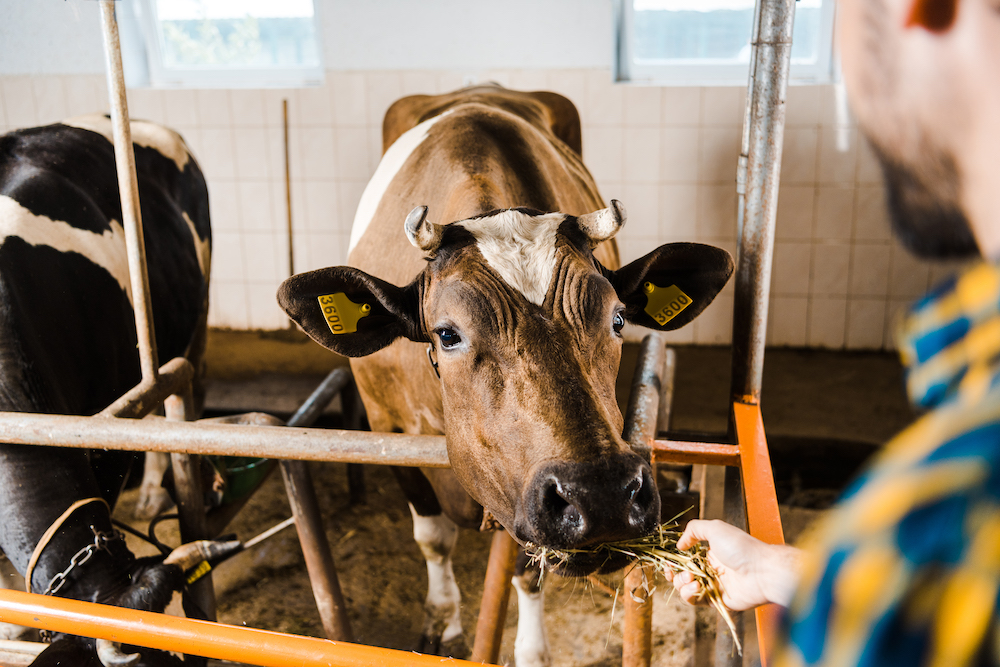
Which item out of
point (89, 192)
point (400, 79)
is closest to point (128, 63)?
point (400, 79)

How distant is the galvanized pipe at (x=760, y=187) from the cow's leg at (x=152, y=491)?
296 centimetres

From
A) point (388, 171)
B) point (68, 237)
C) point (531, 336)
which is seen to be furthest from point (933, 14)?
point (68, 237)

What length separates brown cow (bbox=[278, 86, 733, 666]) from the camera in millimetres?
1256

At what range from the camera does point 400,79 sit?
4828mm

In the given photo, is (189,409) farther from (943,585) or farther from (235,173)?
(235,173)

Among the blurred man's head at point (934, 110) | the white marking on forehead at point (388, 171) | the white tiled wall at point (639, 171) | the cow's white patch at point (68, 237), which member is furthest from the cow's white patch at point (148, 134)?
the blurred man's head at point (934, 110)

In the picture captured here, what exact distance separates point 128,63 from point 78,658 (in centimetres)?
478

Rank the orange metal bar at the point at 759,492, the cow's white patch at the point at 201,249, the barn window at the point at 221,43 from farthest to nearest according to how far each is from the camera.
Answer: the barn window at the point at 221,43
the cow's white patch at the point at 201,249
the orange metal bar at the point at 759,492

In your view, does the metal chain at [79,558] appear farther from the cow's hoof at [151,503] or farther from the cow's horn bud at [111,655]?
the cow's hoof at [151,503]

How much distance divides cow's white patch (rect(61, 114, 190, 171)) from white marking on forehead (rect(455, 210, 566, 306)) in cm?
243

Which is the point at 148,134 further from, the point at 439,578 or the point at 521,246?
the point at 521,246

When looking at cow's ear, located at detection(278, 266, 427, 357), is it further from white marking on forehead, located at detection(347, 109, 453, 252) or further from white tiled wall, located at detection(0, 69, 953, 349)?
white tiled wall, located at detection(0, 69, 953, 349)

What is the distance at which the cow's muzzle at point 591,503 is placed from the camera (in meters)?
1.19

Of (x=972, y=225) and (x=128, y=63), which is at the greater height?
(x=128, y=63)
